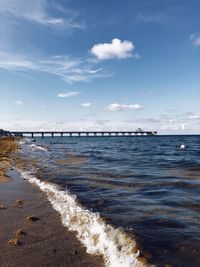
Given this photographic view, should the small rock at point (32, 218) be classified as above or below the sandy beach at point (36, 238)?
above

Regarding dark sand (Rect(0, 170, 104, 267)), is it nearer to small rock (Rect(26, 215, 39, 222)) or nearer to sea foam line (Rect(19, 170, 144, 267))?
small rock (Rect(26, 215, 39, 222))

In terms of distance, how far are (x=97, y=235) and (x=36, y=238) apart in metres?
1.76

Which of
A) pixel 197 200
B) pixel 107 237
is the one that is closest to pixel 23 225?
pixel 107 237

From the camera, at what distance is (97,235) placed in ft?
32.3

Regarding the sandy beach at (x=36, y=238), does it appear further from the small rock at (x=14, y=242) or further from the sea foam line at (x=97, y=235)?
the sea foam line at (x=97, y=235)

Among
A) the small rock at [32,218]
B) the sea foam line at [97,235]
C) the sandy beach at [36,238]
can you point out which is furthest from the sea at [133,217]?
the small rock at [32,218]

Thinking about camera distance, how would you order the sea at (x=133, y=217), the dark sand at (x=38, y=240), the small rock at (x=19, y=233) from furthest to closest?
1. the small rock at (x=19, y=233)
2. the sea at (x=133, y=217)
3. the dark sand at (x=38, y=240)

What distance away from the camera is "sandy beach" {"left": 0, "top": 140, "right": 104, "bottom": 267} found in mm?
8008

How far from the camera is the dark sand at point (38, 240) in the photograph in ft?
26.1

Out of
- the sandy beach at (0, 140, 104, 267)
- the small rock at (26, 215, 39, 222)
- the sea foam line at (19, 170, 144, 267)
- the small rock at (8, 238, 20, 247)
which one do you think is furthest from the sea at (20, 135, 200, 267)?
the small rock at (8, 238, 20, 247)

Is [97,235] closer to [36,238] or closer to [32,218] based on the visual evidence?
[36,238]

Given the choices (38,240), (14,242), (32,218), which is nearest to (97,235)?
(38,240)

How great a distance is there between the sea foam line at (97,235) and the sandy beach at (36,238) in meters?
0.26

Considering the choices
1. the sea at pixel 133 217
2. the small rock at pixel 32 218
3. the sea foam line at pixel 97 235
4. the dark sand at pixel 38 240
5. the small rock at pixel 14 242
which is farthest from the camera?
the small rock at pixel 32 218
